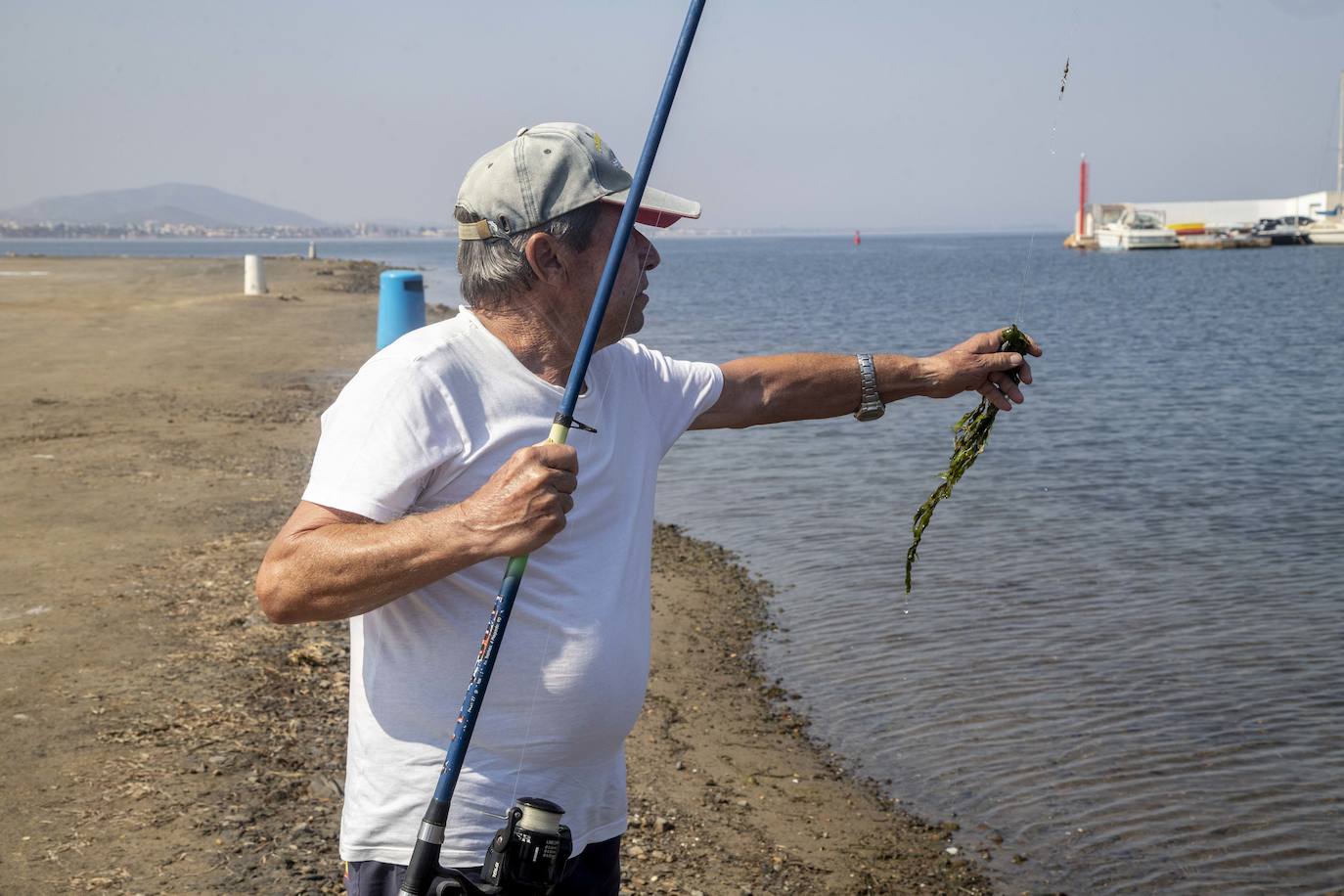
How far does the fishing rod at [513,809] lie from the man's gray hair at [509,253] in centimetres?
9

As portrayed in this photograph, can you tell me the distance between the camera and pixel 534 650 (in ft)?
8.06

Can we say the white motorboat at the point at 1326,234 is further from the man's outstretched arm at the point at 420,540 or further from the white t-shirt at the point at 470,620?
the man's outstretched arm at the point at 420,540

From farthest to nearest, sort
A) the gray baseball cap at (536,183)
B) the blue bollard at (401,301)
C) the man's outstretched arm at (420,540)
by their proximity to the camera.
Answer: the blue bollard at (401,301)
the gray baseball cap at (536,183)
the man's outstretched arm at (420,540)

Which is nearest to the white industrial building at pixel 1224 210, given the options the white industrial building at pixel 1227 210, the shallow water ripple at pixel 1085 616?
the white industrial building at pixel 1227 210

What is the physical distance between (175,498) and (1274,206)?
15524 cm

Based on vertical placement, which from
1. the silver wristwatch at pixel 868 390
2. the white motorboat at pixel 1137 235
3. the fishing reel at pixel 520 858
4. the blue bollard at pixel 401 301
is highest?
the white motorboat at pixel 1137 235

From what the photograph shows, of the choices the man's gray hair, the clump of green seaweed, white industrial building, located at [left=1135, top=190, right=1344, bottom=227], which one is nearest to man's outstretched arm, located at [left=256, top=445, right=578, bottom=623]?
the man's gray hair

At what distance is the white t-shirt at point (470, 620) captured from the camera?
2.35 metres

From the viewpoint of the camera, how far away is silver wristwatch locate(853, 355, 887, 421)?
3.46 metres

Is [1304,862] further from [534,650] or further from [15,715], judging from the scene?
[15,715]

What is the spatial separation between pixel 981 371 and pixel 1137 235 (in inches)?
4237

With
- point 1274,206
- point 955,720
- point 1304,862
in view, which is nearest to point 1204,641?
point 955,720

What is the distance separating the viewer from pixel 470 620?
7.94ft

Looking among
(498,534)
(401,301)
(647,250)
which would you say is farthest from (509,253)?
(401,301)
